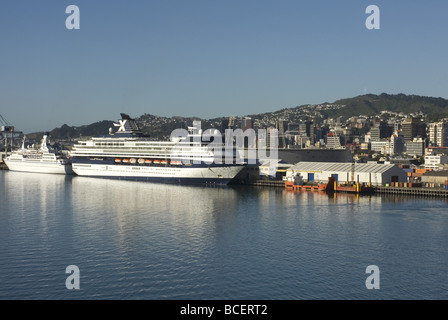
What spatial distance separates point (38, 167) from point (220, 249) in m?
46.5

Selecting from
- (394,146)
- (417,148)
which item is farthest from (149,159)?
(394,146)

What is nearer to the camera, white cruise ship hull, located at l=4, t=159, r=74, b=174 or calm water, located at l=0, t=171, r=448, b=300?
calm water, located at l=0, t=171, r=448, b=300

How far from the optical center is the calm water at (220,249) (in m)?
13.9

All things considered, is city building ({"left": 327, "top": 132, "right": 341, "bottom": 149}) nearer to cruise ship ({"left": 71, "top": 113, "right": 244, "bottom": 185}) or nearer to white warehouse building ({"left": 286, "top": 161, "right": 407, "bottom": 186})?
cruise ship ({"left": 71, "top": 113, "right": 244, "bottom": 185})

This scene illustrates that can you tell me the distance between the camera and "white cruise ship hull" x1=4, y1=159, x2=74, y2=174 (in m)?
56.4

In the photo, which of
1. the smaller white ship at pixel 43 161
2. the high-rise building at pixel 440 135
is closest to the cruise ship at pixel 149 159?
the smaller white ship at pixel 43 161

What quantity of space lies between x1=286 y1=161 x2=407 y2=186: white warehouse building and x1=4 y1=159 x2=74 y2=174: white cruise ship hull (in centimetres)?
2559

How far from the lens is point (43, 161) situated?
58.7m

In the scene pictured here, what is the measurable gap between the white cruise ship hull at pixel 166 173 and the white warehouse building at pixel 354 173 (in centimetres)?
592

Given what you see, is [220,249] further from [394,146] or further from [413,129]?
[413,129]

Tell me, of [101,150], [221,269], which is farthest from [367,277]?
[101,150]

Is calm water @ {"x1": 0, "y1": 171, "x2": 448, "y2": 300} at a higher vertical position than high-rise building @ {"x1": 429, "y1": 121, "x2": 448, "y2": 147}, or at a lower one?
lower

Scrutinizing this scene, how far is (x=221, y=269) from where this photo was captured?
611 inches

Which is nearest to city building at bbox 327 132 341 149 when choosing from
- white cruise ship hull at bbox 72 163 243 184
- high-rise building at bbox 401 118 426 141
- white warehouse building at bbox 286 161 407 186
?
high-rise building at bbox 401 118 426 141
